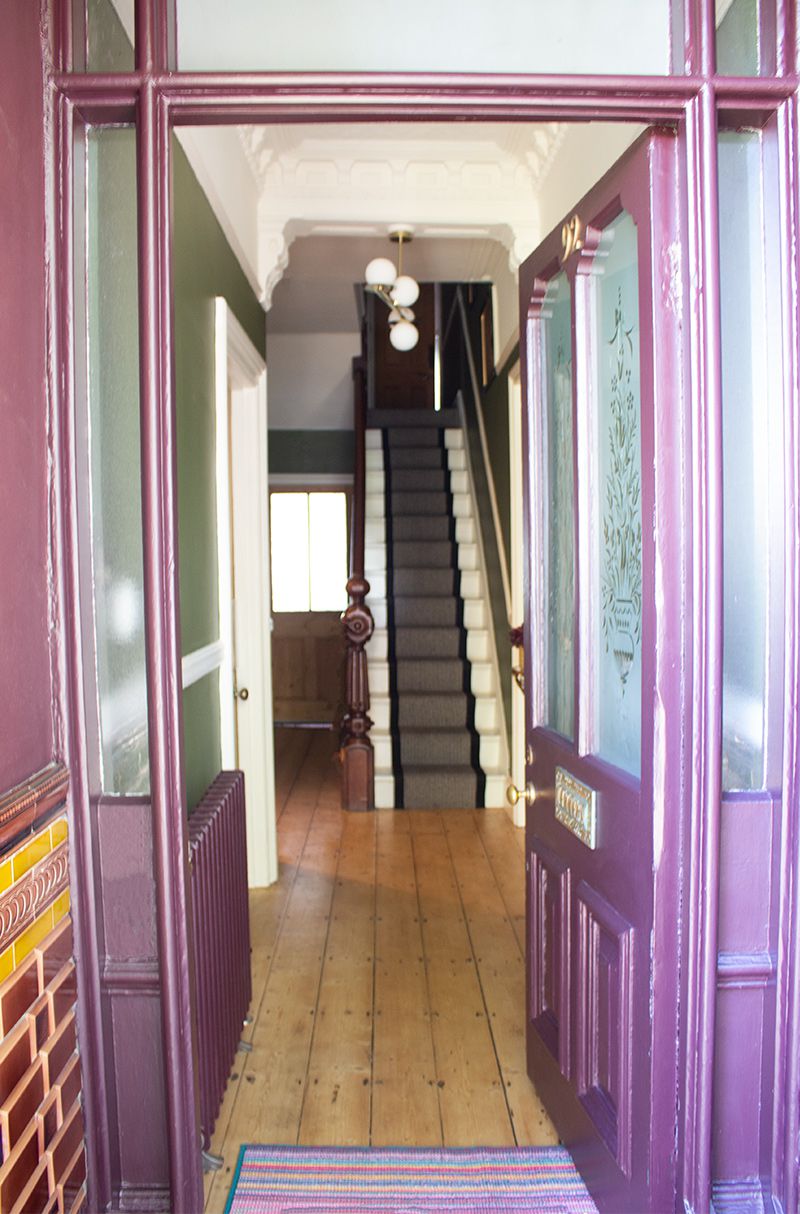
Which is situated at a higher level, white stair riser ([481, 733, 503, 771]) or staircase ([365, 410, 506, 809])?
staircase ([365, 410, 506, 809])

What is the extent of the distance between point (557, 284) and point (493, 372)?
12.2 feet

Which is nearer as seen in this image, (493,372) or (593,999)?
(593,999)

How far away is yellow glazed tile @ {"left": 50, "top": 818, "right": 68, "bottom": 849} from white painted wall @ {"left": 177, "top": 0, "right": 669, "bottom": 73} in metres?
1.43

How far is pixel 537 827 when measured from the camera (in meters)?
2.30

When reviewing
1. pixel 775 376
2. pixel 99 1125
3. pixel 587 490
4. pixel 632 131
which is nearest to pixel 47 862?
pixel 99 1125

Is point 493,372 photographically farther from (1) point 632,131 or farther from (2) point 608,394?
(2) point 608,394

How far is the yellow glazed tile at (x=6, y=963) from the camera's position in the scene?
4.46 feet

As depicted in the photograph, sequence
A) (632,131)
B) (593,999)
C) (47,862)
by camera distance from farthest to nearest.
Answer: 1. (632,131)
2. (593,999)
3. (47,862)

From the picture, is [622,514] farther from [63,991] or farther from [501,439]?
[501,439]

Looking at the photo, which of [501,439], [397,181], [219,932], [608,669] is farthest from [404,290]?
[219,932]

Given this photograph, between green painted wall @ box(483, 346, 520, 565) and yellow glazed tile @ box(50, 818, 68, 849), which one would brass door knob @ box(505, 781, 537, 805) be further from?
green painted wall @ box(483, 346, 520, 565)

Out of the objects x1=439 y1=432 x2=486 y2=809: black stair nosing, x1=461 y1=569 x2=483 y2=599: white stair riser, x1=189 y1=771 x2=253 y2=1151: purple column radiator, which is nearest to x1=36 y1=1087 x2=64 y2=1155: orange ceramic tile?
x1=189 y1=771 x2=253 y2=1151: purple column radiator

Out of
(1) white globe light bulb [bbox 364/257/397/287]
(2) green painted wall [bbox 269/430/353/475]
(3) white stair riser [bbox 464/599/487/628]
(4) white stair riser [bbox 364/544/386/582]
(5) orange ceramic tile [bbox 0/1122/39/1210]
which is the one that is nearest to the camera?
(5) orange ceramic tile [bbox 0/1122/39/1210]

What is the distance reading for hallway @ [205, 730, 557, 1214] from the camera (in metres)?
2.33
